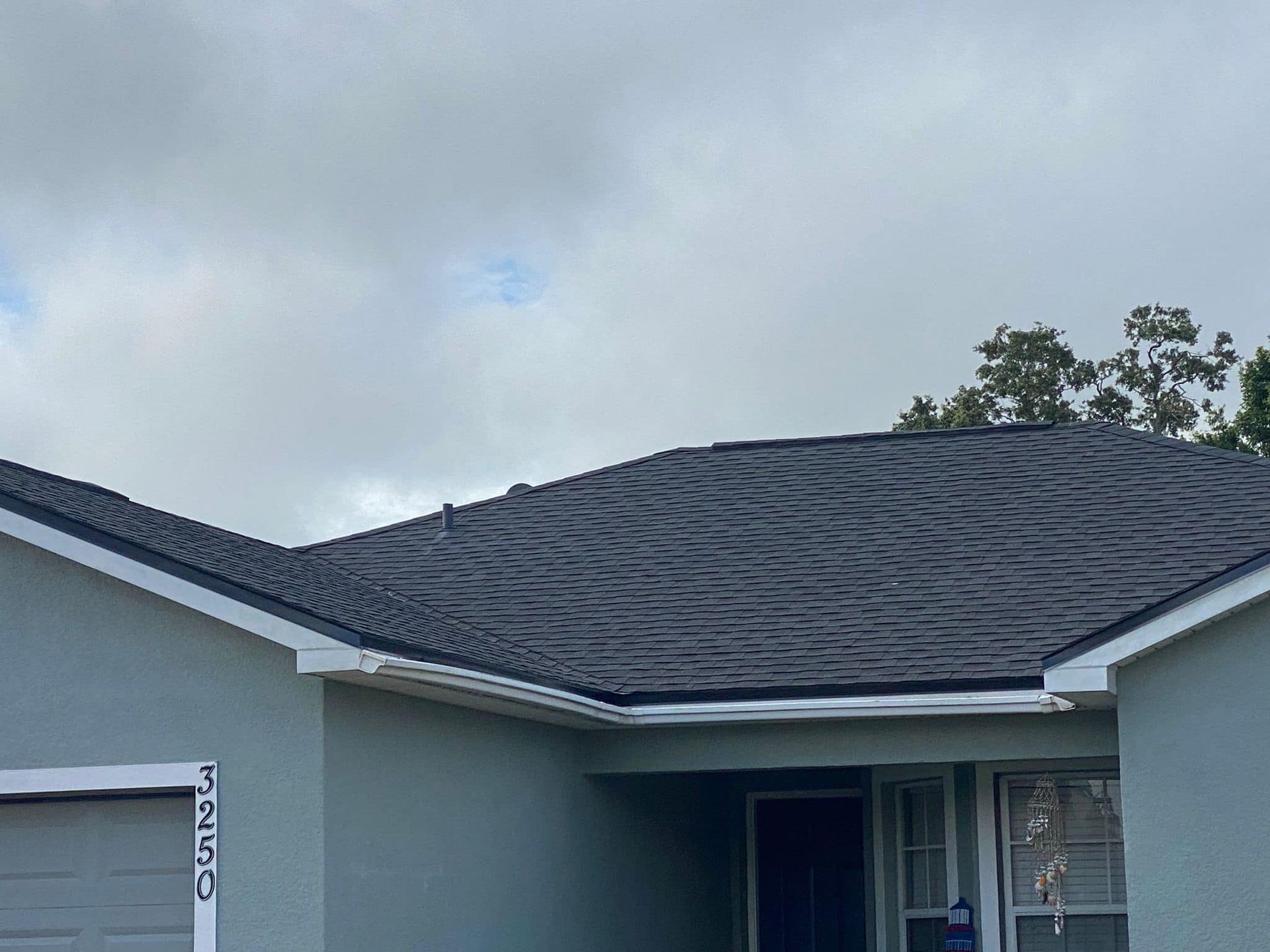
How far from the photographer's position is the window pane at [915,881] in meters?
11.4

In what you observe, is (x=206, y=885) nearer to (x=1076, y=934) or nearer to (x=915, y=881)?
(x=915, y=881)

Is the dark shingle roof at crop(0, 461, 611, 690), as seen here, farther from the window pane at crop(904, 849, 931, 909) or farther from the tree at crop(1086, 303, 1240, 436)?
the tree at crop(1086, 303, 1240, 436)

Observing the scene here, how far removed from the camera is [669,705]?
10.4m

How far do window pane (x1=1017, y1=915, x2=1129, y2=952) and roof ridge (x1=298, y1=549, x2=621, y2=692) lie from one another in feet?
10.9

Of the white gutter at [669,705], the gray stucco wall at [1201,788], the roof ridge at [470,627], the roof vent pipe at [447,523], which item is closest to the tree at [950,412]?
the roof vent pipe at [447,523]

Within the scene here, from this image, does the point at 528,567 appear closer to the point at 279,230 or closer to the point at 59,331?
the point at 279,230

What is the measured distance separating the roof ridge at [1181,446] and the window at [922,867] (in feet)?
14.0

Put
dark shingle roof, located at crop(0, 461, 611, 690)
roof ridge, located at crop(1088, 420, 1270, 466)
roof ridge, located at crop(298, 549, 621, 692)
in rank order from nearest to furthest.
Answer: dark shingle roof, located at crop(0, 461, 611, 690)
roof ridge, located at crop(298, 549, 621, 692)
roof ridge, located at crop(1088, 420, 1270, 466)

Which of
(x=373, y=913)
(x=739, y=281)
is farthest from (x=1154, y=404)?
(x=373, y=913)

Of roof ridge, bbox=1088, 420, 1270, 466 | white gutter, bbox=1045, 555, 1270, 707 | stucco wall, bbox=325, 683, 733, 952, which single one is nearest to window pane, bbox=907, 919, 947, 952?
stucco wall, bbox=325, 683, 733, 952

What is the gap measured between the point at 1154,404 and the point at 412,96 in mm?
21336

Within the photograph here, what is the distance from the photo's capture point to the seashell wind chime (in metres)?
10.5

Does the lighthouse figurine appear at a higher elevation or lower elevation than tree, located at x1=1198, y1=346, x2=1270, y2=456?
lower

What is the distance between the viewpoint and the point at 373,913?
8.07m
